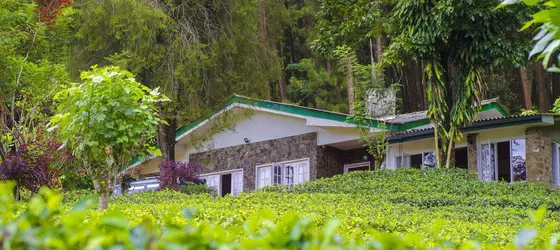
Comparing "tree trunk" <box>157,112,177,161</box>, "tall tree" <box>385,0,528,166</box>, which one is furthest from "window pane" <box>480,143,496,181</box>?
"tree trunk" <box>157,112,177,161</box>

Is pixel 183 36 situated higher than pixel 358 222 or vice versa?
pixel 183 36

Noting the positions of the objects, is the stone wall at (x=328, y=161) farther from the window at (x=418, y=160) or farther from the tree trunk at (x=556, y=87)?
the tree trunk at (x=556, y=87)

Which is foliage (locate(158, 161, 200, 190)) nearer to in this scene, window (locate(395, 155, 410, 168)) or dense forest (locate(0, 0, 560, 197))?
dense forest (locate(0, 0, 560, 197))

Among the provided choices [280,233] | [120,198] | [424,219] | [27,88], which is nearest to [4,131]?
[27,88]

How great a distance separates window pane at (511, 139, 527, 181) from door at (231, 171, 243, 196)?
7.99 meters

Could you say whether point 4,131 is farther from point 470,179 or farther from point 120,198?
point 470,179

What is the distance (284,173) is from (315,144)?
4.56 feet

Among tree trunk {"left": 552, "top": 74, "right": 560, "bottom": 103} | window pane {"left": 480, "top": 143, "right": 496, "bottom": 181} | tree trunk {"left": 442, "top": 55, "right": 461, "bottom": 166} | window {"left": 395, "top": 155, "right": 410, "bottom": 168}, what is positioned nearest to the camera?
tree trunk {"left": 442, "top": 55, "right": 461, "bottom": 166}

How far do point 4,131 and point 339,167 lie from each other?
9212 mm

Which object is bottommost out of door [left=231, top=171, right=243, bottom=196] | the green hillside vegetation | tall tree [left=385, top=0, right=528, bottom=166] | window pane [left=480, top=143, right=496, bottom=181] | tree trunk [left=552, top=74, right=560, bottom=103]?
the green hillside vegetation

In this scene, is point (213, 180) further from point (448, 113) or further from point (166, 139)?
point (448, 113)

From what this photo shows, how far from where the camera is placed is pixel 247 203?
464 inches

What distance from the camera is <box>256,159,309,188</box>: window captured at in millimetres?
21188

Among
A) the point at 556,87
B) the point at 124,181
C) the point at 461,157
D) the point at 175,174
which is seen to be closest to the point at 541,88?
the point at 556,87
